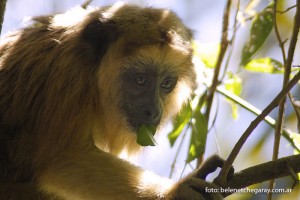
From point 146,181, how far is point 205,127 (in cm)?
82

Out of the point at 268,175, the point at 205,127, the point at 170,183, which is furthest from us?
the point at 205,127

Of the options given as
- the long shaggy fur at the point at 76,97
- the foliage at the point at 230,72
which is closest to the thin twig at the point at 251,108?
the foliage at the point at 230,72

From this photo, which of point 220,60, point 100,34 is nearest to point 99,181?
point 100,34

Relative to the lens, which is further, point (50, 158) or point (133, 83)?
point (133, 83)

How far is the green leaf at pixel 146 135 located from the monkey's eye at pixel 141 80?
424mm

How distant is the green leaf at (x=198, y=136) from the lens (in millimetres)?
5031

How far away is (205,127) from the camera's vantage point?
5.16 m

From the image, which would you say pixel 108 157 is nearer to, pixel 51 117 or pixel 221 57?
pixel 51 117

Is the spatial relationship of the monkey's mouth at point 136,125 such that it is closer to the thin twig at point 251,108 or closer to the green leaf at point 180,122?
the green leaf at point 180,122

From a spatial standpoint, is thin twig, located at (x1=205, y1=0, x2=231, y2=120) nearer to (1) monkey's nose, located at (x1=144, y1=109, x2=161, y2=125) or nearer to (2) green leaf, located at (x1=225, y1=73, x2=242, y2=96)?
(2) green leaf, located at (x1=225, y1=73, x2=242, y2=96)

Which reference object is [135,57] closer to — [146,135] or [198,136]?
[146,135]

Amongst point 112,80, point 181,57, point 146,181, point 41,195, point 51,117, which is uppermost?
point 181,57

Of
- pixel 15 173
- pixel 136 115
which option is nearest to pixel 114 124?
pixel 136 115

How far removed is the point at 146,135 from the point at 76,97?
717 millimetres
